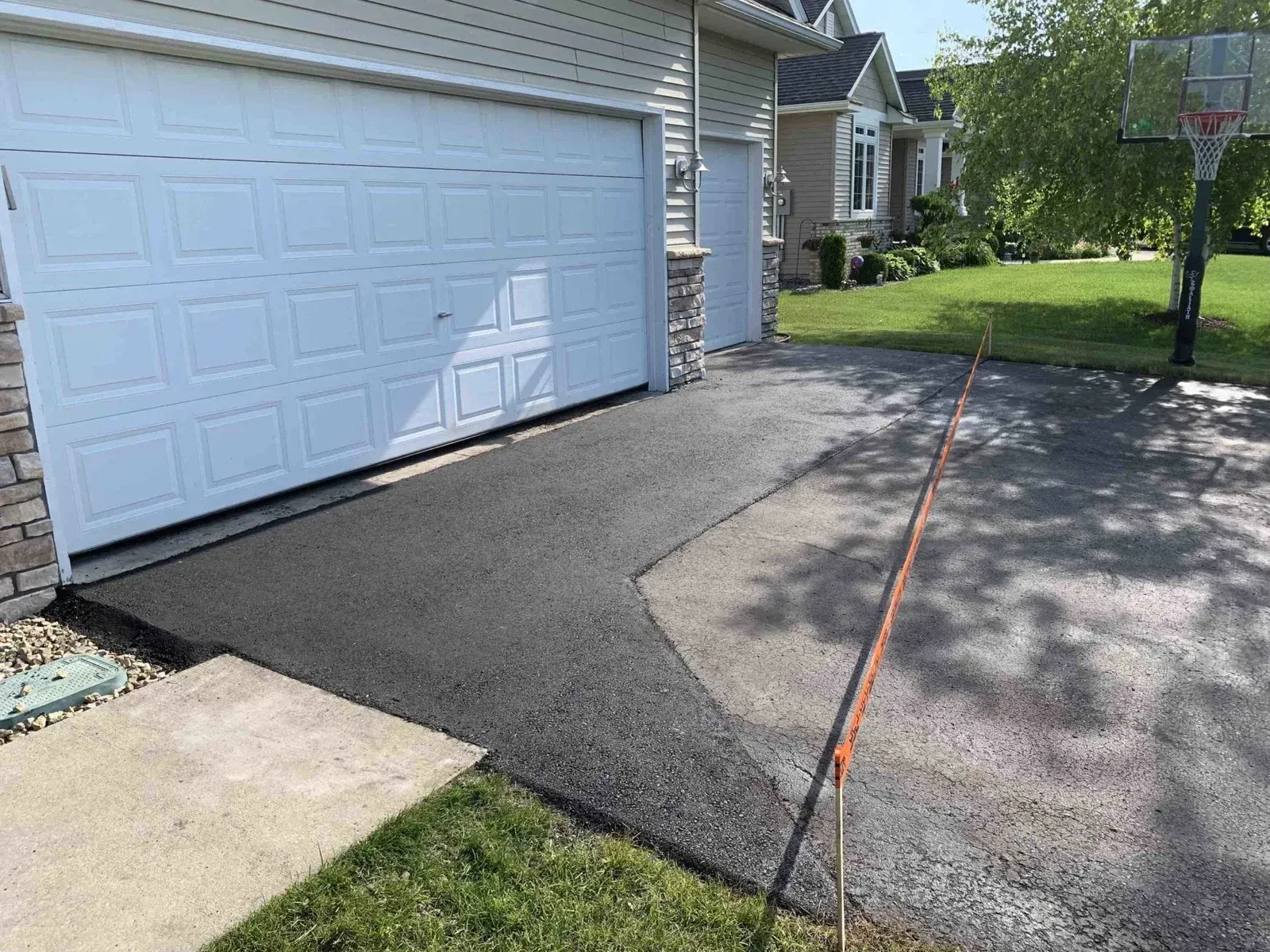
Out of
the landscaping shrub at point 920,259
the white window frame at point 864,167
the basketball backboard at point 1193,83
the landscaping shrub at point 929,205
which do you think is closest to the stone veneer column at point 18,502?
the basketball backboard at point 1193,83

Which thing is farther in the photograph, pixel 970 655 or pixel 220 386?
pixel 220 386

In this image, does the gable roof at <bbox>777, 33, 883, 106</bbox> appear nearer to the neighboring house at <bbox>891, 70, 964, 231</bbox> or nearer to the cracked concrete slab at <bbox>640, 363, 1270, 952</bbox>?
the neighboring house at <bbox>891, 70, 964, 231</bbox>

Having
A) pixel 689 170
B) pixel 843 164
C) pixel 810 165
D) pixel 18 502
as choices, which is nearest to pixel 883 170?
pixel 843 164

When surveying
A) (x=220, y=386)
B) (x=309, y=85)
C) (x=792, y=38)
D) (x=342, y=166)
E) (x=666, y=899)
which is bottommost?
(x=666, y=899)

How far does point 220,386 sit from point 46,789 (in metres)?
2.93

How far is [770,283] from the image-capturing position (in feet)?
42.2

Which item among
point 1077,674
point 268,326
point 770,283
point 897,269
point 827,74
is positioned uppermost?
point 827,74

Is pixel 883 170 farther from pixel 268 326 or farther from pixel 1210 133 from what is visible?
pixel 268 326

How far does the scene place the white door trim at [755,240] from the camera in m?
12.1

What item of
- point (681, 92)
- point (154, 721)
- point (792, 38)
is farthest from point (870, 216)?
point (154, 721)

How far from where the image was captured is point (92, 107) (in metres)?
4.82

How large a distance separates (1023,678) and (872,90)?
859 inches

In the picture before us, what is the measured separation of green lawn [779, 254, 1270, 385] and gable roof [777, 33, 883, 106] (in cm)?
430

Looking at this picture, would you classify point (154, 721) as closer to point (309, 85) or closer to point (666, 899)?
point (666, 899)
